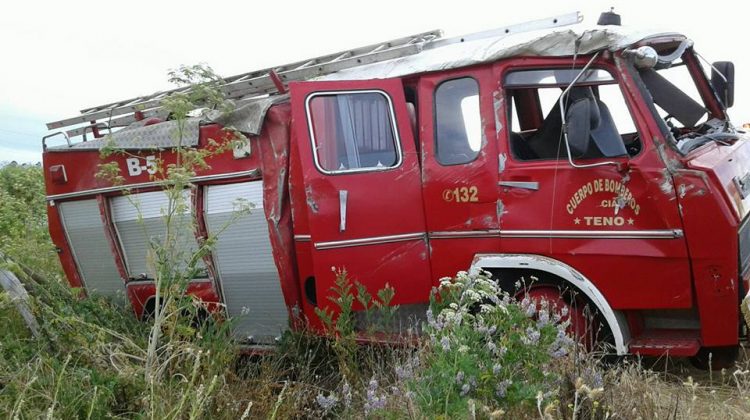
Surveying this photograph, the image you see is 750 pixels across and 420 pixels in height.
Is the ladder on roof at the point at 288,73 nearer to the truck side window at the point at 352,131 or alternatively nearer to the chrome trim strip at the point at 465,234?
the truck side window at the point at 352,131

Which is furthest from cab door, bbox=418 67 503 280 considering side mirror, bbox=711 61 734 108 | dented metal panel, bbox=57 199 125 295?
dented metal panel, bbox=57 199 125 295

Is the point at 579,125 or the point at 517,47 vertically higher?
the point at 517,47

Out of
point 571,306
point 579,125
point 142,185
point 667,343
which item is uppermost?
point 579,125

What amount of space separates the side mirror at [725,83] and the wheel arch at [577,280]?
2.26m

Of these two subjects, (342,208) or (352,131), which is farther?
(352,131)

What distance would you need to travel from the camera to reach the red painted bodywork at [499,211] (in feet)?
13.1

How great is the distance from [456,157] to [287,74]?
83.4 inches

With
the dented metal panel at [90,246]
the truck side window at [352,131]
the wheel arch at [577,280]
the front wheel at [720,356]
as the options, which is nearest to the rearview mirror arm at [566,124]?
the wheel arch at [577,280]

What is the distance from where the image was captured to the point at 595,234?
4230 mm

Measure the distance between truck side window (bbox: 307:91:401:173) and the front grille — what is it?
234 centimetres

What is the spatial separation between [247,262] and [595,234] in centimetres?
287

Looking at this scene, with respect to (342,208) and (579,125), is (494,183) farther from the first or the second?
(342,208)

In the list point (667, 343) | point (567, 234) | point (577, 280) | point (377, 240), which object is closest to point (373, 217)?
point (377, 240)

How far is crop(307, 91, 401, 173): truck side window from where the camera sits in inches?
194
